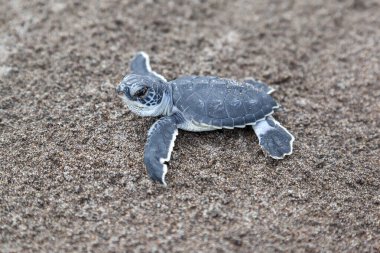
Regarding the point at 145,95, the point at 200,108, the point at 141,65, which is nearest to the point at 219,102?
the point at 200,108

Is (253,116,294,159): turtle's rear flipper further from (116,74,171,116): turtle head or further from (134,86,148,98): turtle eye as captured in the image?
(134,86,148,98): turtle eye

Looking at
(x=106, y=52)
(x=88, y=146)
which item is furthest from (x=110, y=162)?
(x=106, y=52)

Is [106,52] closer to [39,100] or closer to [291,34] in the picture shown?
[39,100]

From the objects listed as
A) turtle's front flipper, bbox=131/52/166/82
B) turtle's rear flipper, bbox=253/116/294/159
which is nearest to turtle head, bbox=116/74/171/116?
turtle's front flipper, bbox=131/52/166/82

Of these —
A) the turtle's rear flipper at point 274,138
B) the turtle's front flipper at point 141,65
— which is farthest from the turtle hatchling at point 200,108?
the turtle's front flipper at point 141,65

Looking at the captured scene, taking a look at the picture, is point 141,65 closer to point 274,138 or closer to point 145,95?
point 145,95

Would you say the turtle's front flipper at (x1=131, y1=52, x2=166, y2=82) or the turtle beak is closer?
the turtle beak

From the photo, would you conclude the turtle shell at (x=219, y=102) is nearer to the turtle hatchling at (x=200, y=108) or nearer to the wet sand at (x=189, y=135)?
the turtle hatchling at (x=200, y=108)
